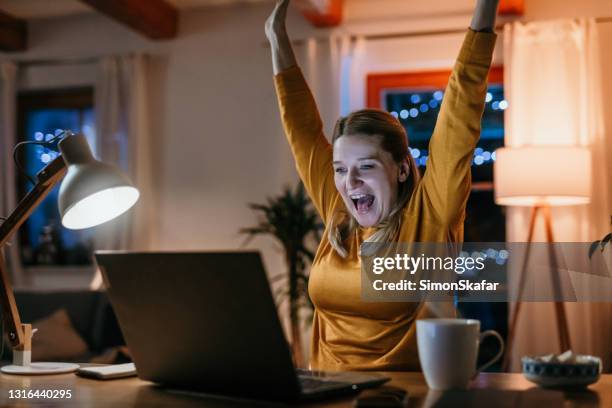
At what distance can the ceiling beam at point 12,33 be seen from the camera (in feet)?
19.0

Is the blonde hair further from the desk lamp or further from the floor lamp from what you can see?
the floor lamp

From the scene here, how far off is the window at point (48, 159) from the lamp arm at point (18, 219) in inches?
172

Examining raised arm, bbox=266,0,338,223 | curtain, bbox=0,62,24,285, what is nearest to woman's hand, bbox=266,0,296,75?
raised arm, bbox=266,0,338,223

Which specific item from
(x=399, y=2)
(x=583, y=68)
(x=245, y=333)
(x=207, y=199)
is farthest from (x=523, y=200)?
(x=245, y=333)

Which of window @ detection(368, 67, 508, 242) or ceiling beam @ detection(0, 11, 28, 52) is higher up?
ceiling beam @ detection(0, 11, 28, 52)

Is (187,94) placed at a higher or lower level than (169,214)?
higher

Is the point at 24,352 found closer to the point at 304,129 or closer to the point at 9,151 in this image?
the point at 304,129

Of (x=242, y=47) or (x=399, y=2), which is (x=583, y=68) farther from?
(x=242, y=47)

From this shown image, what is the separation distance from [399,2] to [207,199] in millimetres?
1965

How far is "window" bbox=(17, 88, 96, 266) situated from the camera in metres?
5.71

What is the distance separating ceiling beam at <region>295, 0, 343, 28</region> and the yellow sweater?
131 inches

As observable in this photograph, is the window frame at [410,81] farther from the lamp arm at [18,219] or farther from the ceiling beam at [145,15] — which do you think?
the lamp arm at [18,219]

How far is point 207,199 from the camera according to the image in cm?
547

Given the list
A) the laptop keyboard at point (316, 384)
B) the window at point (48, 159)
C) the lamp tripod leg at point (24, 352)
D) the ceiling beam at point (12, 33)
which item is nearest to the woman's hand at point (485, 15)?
the laptop keyboard at point (316, 384)
